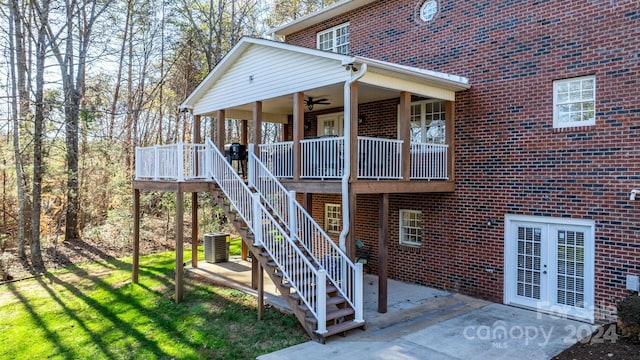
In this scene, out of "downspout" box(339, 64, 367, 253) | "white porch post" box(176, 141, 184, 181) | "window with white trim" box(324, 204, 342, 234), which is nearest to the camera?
"downspout" box(339, 64, 367, 253)

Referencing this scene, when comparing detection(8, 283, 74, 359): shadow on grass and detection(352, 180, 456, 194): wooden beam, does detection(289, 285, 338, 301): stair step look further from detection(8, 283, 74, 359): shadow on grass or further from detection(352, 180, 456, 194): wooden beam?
detection(8, 283, 74, 359): shadow on grass

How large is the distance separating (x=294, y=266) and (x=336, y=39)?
A: 8222 mm

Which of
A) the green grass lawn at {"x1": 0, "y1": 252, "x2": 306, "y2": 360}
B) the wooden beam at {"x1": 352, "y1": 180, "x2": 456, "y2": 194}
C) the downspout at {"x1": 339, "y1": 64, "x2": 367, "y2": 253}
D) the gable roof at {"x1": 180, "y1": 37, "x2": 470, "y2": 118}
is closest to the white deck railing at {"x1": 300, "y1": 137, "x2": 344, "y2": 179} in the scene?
the downspout at {"x1": 339, "y1": 64, "x2": 367, "y2": 253}

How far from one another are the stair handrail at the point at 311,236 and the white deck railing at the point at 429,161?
8.91 feet

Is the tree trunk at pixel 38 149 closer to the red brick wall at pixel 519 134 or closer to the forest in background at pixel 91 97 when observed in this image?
the forest in background at pixel 91 97

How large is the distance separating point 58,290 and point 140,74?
1340 centimetres

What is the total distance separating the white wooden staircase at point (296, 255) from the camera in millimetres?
7043

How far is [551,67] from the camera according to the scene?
27.5ft

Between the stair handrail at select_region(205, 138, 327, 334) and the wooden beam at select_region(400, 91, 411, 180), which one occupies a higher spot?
the wooden beam at select_region(400, 91, 411, 180)

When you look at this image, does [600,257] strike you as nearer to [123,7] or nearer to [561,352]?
[561,352]

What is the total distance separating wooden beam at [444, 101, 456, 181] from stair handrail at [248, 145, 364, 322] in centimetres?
357

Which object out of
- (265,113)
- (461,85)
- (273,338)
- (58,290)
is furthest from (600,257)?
(58,290)

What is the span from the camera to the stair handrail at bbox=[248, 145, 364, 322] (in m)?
7.32

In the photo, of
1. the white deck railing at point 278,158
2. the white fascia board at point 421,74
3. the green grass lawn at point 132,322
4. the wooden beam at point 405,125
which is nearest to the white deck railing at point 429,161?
the wooden beam at point 405,125
